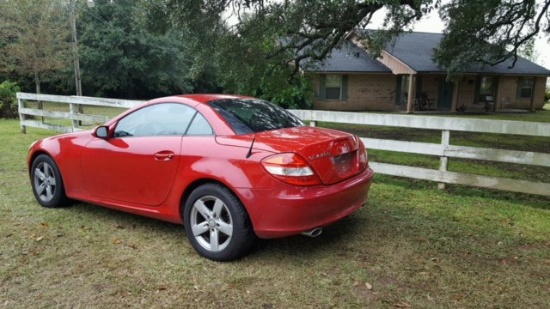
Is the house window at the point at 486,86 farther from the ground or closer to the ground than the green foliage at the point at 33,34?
closer to the ground

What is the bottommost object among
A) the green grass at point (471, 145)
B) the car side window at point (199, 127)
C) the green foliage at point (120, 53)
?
the green grass at point (471, 145)

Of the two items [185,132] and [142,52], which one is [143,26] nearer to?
[185,132]

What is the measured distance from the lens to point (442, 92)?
2647cm

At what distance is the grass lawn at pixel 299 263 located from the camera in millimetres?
3338

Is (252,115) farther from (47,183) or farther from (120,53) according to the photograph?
(120,53)

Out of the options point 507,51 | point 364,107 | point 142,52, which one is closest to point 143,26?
point 364,107

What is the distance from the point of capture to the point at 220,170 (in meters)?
→ 3.84

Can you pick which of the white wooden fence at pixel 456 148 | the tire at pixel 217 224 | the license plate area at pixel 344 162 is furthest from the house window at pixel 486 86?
the tire at pixel 217 224

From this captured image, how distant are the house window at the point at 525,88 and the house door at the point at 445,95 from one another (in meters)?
5.79

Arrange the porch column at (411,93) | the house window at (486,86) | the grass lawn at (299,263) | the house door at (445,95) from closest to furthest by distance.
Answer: the grass lawn at (299,263) → the porch column at (411,93) → the house door at (445,95) → the house window at (486,86)

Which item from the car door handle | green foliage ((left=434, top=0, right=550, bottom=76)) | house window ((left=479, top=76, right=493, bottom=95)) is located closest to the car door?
the car door handle

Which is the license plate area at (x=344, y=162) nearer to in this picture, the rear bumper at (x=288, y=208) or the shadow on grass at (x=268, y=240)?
the rear bumper at (x=288, y=208)

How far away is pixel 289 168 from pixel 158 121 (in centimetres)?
168

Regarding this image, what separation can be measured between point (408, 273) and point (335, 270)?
24.4 inches
